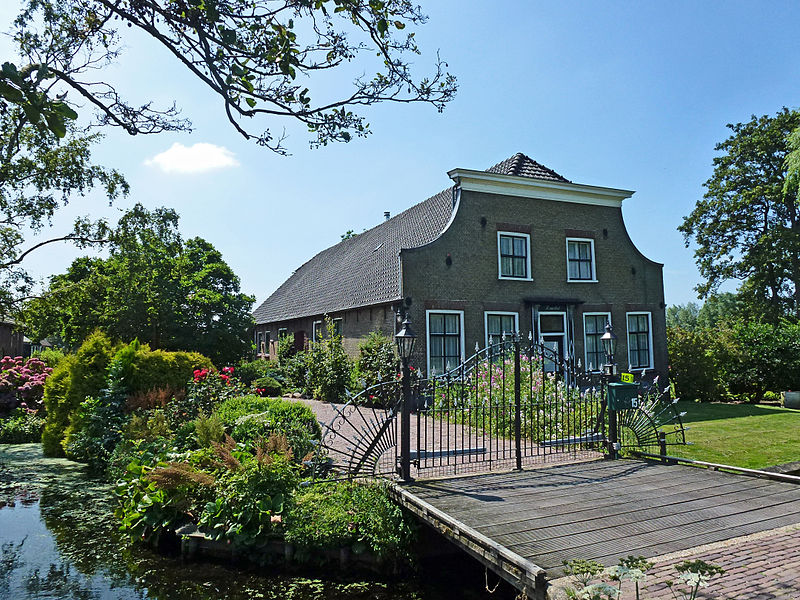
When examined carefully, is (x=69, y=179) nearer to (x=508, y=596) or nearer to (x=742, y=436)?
(x=508, y=596)

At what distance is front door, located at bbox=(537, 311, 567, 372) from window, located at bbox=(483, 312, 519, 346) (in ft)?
2.82

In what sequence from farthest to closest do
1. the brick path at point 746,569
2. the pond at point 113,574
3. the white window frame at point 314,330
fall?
1. the white window frame at point 314,330
2. the pond at point 113,574
3. the brick path at point 746,569

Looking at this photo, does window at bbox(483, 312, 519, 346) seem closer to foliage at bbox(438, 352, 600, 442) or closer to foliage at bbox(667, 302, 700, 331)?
foliage at bbox(438, 352, 600, 442)

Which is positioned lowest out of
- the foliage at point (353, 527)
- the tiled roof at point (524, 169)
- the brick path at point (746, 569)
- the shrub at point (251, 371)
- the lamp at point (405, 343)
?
the foliage at point (353, 527)

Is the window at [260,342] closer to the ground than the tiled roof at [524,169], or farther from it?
closer to the ground

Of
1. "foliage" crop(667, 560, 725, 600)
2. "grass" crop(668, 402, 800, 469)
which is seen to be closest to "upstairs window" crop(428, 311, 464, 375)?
"grass" crop(668, 402, 800, 469)

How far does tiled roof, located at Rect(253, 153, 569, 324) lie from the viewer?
1656 cm

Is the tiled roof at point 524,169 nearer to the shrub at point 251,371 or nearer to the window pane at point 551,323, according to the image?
the window pane at point 551,323

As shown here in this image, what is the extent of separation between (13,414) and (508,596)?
1642cm

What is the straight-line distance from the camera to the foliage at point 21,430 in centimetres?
1445

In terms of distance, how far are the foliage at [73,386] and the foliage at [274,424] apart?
4701mm

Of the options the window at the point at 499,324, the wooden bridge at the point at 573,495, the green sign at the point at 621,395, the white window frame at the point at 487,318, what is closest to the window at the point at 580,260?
the white window frame at the point at 487,318

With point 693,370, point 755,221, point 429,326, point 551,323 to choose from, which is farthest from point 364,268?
point 755,221

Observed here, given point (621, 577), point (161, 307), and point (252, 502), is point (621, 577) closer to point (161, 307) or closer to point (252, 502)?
point (252, 502)
